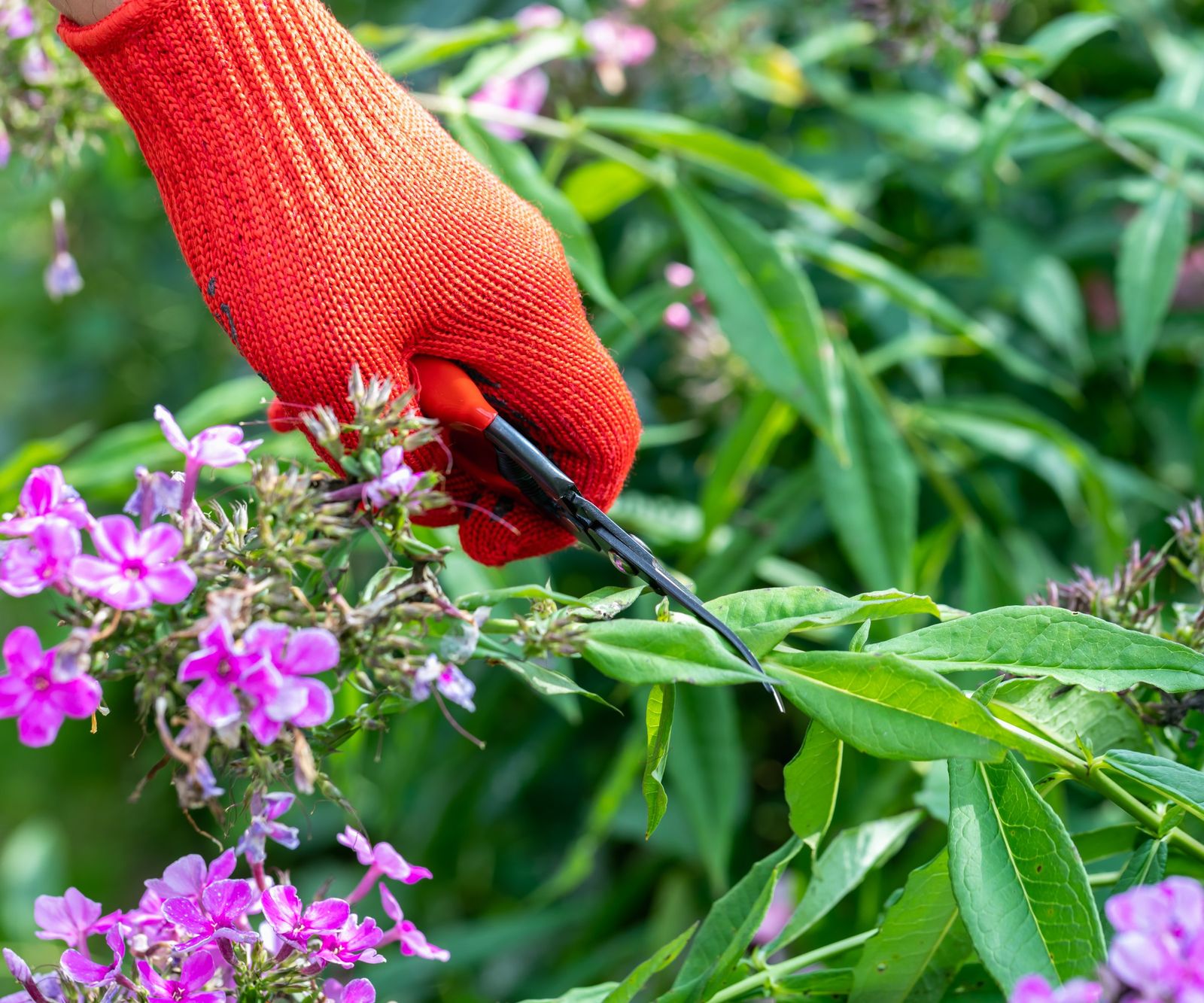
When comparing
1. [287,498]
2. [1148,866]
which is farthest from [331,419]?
[1148,866]

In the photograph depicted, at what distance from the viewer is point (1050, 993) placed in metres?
0.43

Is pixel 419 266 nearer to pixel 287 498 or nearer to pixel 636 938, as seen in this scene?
pixel 287 498

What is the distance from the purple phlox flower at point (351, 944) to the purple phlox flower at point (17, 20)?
846 mm

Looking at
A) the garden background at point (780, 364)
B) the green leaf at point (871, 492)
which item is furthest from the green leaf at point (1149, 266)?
the green leaf at point (871, 492)

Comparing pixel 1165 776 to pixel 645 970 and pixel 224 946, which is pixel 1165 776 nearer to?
pixel 645 970

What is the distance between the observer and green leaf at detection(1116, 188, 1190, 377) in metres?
1.20

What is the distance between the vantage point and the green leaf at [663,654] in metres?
0.51

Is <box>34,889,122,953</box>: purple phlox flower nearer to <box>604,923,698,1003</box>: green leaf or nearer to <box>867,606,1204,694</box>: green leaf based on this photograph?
<box>604,923,698,1003</box>: green leaf

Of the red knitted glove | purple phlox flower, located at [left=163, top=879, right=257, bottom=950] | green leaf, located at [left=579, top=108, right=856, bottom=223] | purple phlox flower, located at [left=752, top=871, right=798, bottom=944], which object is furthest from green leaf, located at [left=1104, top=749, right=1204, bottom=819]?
purple phlox flower, located at [left=752, top=871, right=798, bottom=944]

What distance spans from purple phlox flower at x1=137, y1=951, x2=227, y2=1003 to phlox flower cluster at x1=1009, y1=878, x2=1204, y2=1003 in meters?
0.39

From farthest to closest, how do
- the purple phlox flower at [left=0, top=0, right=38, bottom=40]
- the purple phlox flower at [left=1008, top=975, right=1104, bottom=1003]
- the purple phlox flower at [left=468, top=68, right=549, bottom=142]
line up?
the purple phlox flower at [left=468, top=68, right=549, bottom=142] → the purple phlox flower at [left=0, top=0, right=38, bottom=40] → the purple phlox flower at [left=1008, top=975, right=1104, bottom=1003]

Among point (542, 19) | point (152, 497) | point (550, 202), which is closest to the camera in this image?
point (152, 497)

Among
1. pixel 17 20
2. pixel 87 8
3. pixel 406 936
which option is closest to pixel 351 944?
pixel 406 936

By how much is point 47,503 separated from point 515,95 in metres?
1.20
